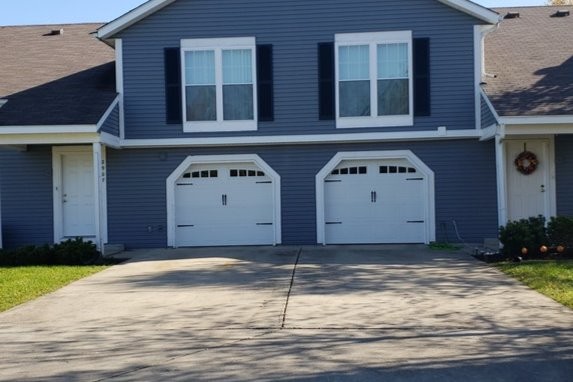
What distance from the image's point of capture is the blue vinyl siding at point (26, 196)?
1692 centimetres

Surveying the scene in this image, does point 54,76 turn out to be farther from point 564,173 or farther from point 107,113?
point 564,173

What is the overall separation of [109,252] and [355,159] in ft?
20.3

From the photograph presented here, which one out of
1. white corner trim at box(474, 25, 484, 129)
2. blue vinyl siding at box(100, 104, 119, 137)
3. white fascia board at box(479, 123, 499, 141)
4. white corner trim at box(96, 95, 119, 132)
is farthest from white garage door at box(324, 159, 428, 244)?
white corner trim at box(96, 95, 119, 132)

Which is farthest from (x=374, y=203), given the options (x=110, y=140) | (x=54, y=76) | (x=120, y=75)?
(x=54, y=76)

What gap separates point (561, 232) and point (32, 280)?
9748mm

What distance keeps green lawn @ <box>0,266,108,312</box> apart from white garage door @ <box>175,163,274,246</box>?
3776mm

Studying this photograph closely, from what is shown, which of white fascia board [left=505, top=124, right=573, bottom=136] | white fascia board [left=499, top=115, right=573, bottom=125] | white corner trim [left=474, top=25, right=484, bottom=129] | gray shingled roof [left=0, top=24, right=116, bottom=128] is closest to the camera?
white fascia board [left=499, top=115, right=573, bottom=125]

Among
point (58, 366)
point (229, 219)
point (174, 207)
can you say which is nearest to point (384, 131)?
point (229, 219)

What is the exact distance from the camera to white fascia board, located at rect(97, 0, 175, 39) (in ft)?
53.4

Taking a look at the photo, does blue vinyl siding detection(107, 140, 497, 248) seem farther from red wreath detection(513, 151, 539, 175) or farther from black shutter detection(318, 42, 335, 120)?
black shutter detection(318, 42, 335, 120)

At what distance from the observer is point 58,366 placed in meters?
6.57

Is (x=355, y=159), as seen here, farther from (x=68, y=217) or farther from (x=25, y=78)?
(x=25, y=78)

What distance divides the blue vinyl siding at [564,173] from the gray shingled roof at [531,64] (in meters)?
1.48

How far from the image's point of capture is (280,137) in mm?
16438
